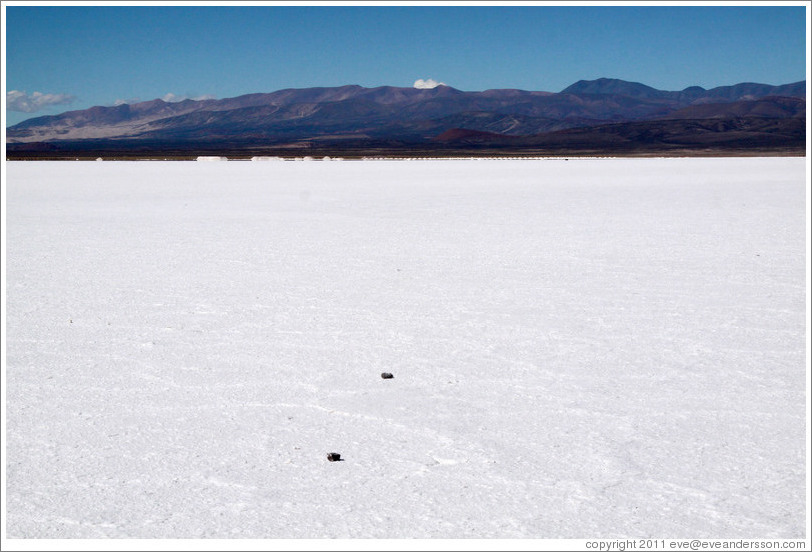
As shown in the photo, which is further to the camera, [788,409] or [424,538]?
[788,409]

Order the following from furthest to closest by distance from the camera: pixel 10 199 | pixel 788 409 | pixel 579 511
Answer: pixel 10 199
pixel 788 409
pixel 579 511

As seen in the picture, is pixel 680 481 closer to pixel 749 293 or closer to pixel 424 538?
pixel 424 538

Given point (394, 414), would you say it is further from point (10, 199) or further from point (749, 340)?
point (10, 199)

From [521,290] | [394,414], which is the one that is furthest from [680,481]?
[521,290]

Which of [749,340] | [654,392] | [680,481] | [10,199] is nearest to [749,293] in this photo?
[749,340]

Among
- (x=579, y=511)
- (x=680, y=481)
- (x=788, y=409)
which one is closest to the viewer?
(x=579, y=511)

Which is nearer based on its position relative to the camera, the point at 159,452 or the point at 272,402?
the point at 159,452
